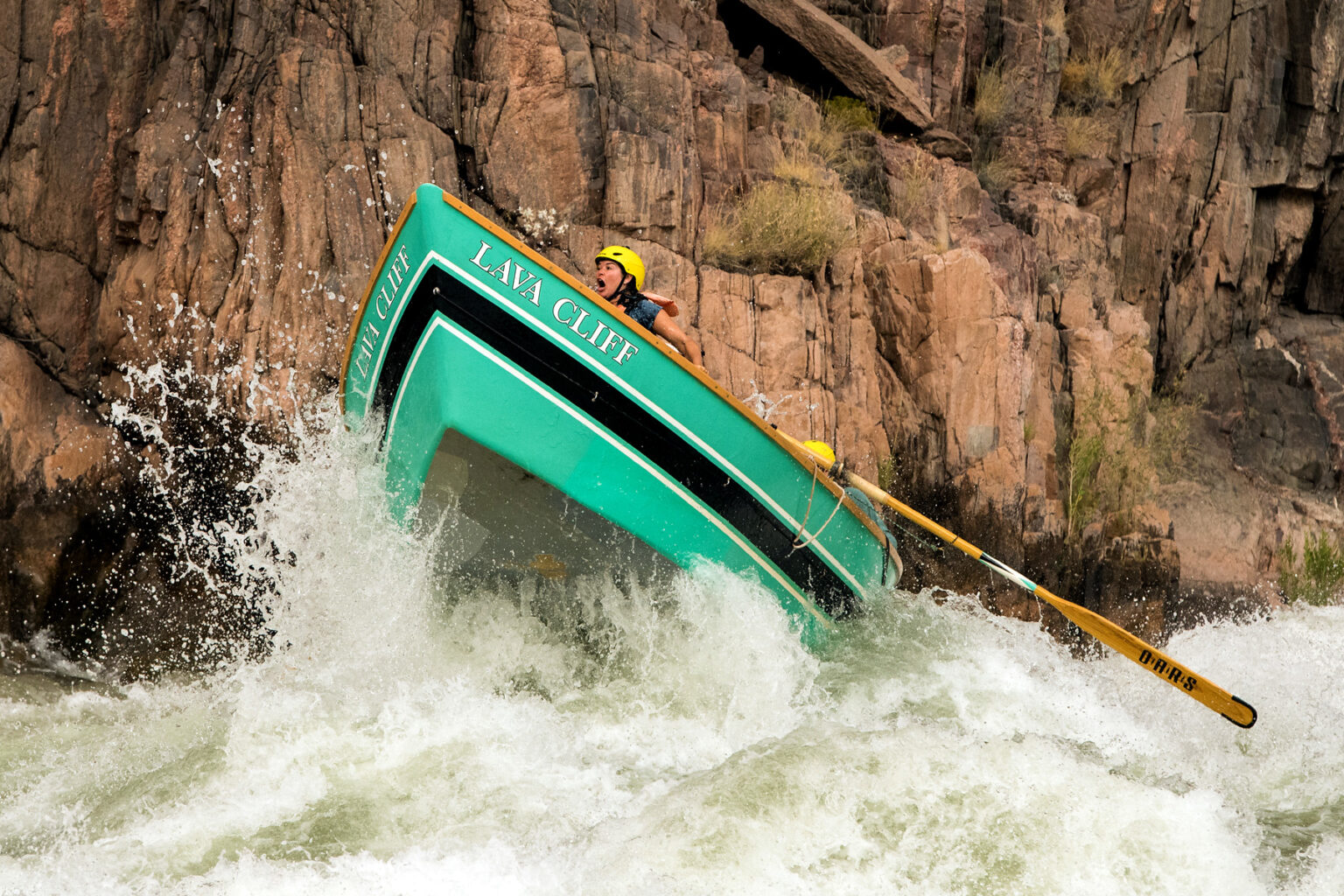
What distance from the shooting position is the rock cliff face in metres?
6.32

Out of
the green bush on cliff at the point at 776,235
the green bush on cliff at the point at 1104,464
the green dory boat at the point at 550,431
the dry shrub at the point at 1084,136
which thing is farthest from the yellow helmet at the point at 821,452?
the dry shrub at the point at 1084,136

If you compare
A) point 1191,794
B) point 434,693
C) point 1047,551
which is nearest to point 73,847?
point 434,693

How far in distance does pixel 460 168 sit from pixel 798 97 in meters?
3.39

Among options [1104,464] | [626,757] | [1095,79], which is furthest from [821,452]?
[1095,79]

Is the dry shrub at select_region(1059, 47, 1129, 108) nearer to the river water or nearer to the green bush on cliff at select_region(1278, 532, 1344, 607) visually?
the green bush on cliff at select_region(1278, 532, 1344, 607)

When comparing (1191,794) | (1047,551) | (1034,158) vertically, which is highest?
(1034,158)

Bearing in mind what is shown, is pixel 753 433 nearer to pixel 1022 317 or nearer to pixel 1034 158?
pixel 1022 317

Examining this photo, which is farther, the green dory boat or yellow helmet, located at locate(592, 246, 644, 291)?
yellow helmet, located at locate(592, 246, 644, 291)

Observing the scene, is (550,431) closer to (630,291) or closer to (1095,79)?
(630,291)

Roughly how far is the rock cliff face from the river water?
3.59ft

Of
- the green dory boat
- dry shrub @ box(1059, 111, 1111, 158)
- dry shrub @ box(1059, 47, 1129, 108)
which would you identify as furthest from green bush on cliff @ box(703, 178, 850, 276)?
dry shrub @ box(1059, 47, 1129, 108)

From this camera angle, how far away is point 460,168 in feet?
23.4

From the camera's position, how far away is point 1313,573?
8.82 meters

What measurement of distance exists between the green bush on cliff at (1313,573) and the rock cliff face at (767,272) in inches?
8.8
